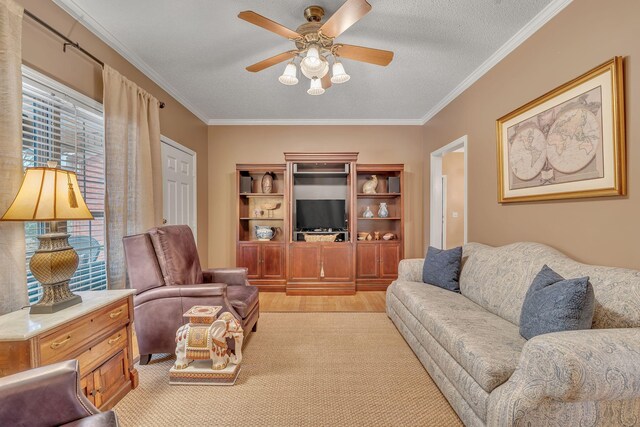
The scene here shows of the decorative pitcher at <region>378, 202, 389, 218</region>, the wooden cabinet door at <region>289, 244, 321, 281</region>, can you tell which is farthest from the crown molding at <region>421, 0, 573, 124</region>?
the wooden cabinet door at <region>289, 244, 321, 281</region>

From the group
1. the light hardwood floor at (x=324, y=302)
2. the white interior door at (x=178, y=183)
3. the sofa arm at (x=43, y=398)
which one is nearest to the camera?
the sofa arm at (x=43, y=398)

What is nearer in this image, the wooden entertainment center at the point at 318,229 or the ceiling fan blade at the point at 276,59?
the ceiling fan blade at the point at 276,59

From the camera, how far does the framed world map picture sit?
1640 millimetres

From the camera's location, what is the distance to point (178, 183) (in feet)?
12.3

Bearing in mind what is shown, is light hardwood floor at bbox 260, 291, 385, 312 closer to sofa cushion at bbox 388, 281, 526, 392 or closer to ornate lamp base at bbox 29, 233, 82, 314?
sofa cushion at bbox 388, 281, 526, 392

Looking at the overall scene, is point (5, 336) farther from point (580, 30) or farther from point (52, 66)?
point (580, 30)

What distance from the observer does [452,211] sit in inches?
232

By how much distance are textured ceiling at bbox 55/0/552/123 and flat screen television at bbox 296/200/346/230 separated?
1519mm

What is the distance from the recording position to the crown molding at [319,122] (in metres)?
4.62

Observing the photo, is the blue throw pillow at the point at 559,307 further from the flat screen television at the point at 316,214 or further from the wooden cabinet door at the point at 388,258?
the flat screen television at the point at 316,214

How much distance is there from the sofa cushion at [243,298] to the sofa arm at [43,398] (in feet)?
4.38

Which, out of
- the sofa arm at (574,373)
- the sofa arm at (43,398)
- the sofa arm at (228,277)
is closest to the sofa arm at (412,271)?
the sofa arm at (228,277)

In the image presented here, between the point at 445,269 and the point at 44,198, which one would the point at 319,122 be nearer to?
the point at 445,269

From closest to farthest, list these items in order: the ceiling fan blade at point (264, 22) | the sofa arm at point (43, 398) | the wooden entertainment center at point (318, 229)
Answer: the sofa arm at point (43, 398)
the ceiling fan blade at point (264, 22)
the wooden entertainment center at point (318, 229)
